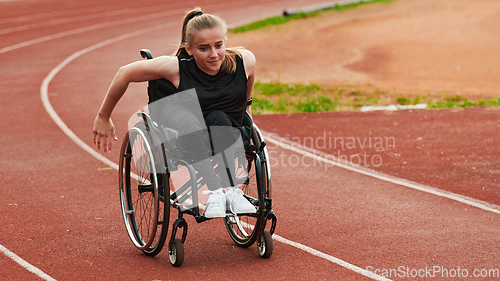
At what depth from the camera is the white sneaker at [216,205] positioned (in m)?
3.79

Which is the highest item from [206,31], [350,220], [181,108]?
[206,31]

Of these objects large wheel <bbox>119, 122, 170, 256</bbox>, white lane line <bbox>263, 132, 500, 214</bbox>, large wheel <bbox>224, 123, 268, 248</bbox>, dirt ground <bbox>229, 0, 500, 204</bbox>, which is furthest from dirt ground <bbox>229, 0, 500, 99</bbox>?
large wheel <bbox>119, 122, 170, 256</bbox>

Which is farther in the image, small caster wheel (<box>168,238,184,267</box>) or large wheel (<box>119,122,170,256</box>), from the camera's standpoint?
small caster wheel (<box>168,238,184,267</box>)

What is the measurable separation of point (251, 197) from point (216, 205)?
50 cm

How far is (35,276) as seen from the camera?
13.6 feet

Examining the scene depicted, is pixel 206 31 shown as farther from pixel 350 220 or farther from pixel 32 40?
pixel 32 40

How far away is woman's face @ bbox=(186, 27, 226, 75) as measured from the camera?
398cm

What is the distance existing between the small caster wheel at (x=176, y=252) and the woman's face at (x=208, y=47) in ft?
4.25

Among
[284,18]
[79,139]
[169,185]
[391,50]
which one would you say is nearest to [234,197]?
[169,185]

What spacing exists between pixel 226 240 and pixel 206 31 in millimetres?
1835

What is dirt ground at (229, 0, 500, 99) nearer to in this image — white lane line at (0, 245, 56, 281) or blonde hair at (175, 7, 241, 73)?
blonde hair at (175, 7, 241, 73)

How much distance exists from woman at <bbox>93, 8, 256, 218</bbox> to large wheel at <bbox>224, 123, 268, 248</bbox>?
13cm

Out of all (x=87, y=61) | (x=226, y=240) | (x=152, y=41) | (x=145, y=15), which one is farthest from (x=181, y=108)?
(x=145, y=15)

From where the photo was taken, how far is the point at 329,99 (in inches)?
407
